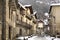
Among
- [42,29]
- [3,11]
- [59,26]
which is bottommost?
[42,29]

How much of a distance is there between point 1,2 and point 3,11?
3.01 feet

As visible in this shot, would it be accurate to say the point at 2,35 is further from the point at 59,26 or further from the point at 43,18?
the point at 43,18

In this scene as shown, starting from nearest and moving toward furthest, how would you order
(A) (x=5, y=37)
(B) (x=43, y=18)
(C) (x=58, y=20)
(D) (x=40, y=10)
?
(A) (x=5, y=37) → (C) (x=58, y=20) → (D) (x=40, y=10) → (B) (x=43, y=18)

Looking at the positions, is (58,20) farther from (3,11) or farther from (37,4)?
(37,4)

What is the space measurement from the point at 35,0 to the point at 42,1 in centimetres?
419

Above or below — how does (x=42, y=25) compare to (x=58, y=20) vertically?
below

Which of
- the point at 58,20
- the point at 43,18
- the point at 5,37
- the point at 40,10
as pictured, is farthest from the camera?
the point at 43,18

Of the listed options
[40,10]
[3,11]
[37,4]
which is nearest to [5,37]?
[3,11]

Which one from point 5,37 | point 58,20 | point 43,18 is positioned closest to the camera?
point 5,37

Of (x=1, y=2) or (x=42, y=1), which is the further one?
(x=42, y=1)

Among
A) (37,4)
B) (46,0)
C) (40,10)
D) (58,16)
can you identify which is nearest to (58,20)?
(58,16)

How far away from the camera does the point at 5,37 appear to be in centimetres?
1891

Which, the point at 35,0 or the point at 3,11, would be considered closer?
the point at 3,11

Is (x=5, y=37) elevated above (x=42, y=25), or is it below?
above
